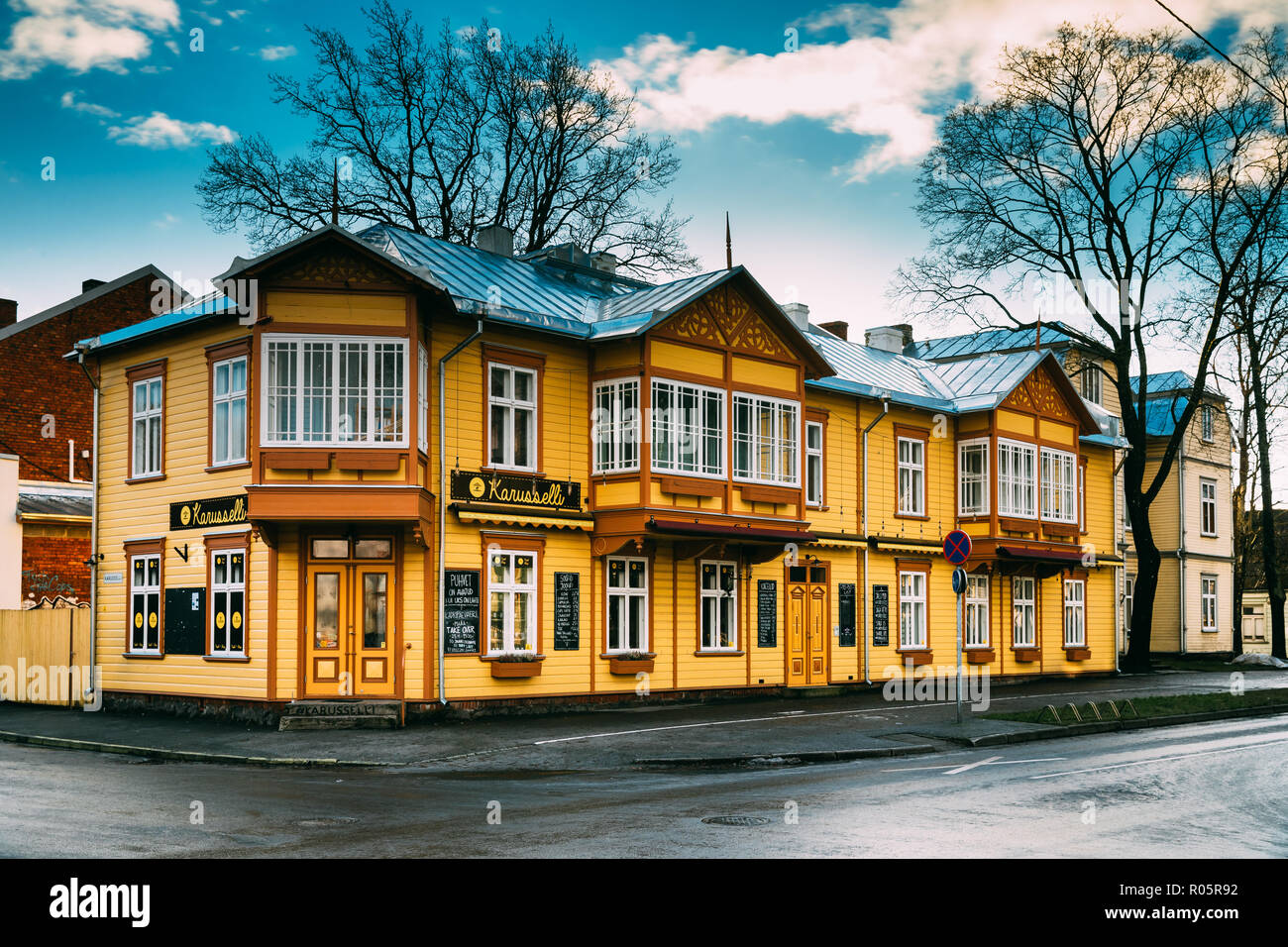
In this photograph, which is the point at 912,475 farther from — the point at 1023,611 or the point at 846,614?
the point at 1023,611

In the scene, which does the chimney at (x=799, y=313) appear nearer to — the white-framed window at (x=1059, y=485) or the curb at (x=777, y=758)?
the white-framed window at (x=1059, y=485)

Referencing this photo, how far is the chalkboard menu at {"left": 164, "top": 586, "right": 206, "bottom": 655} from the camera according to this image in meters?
22.6

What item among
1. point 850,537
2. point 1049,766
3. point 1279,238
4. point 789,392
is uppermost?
point 1279,238

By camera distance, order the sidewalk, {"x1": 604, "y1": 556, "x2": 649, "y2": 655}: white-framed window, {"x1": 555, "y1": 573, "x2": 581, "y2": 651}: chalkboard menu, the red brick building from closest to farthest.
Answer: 1. the sidewalk
2. {"x1": 555, "y1": 573, "x2": 581, "y2": 651}: chalkboard menu
3. {"x1": 604, "y1": 556, "x2": 649, "y2": 655}: white-framed window
4. the red brick building

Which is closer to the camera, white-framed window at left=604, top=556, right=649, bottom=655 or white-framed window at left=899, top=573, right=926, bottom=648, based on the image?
white-framed window at left=604, top=556, right=649, bottom=655

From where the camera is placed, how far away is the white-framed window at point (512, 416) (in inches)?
894

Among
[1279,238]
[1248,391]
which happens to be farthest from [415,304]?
[1248,391]

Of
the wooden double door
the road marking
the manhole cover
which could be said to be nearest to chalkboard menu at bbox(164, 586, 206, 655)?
the manhole cover

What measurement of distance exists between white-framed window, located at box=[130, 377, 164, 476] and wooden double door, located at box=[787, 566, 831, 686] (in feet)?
44.2

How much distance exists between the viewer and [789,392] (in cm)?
2625

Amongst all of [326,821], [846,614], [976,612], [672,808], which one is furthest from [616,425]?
[976,612]

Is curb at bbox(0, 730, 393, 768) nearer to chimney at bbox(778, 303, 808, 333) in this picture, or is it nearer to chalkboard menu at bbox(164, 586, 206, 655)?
chalkboard menu at bbox(164, 586, 206, 655)
